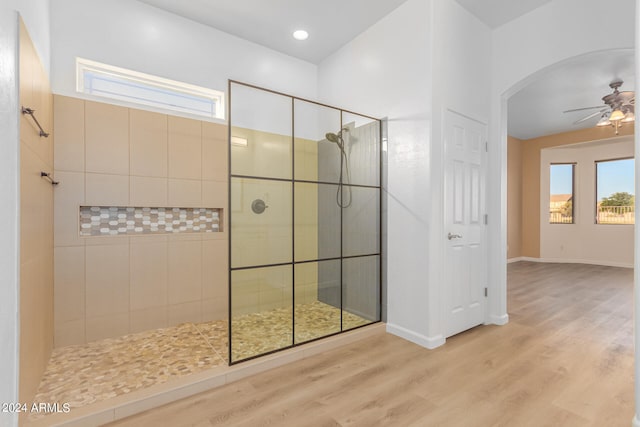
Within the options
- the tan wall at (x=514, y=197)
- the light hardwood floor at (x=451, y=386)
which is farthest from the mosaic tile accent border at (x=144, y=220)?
the tan wall at (x=514, y=197)

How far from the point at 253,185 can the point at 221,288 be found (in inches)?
62.4

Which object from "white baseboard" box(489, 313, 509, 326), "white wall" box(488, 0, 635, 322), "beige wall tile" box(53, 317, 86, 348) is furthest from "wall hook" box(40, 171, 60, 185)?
"white baseboard" box(489, 313, 509, 326)

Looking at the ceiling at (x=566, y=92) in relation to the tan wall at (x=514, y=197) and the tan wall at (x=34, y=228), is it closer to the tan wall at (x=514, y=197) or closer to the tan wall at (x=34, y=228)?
the tan wall at (x=514, y=197)

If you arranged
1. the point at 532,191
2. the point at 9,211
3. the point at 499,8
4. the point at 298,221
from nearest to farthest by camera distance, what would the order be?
1. the point at 9,211
2. the point at 298,221
3. the point at 499,8
4. the point at 532,191

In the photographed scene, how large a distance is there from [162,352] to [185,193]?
4.97 feet

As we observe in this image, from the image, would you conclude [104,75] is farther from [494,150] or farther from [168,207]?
[494,150]

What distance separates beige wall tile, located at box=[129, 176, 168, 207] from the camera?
9.13ft

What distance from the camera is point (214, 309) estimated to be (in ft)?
10.6

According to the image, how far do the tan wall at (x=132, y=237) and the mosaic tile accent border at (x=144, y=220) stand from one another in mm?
76

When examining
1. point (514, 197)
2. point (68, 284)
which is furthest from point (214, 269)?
point (514, 197)

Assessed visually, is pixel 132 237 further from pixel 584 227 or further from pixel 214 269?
pixel 584 227

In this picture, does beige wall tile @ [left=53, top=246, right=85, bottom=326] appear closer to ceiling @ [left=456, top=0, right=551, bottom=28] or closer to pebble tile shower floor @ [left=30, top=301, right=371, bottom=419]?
pebble tile shower floor @ [left=30, top=301, right=371, bottom=419]

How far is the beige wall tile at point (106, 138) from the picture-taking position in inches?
102

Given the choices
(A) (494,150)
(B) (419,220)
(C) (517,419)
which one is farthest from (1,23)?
(A) (494,150)
